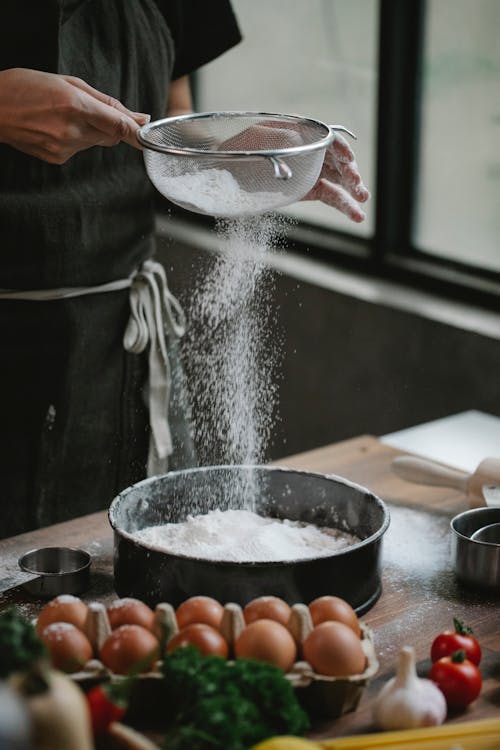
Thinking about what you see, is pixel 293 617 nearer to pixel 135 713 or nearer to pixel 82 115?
pixel 135 713

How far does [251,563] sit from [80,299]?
2.66ft

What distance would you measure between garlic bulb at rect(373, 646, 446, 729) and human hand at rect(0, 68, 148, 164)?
0.82 meters

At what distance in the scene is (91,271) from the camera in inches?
76.8

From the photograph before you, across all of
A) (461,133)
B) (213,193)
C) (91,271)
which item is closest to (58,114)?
(213,193)

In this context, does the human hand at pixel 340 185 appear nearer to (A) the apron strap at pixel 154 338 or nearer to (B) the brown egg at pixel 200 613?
(A) the apron strap at pixel 154 338

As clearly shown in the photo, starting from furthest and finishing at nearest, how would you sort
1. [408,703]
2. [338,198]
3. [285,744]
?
[338,198] → [408,703] → [285,744]

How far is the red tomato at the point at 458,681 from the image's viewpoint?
1194 mm

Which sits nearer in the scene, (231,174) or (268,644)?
(268,644)

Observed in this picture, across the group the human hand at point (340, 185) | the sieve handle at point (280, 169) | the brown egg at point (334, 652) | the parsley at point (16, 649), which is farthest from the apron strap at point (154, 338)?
the parsley at point (16, 649)

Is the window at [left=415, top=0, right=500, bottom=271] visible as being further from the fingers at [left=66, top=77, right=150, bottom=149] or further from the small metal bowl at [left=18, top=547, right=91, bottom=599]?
the small metal bowl at [left=18, top=547, right=91, bottom=599]

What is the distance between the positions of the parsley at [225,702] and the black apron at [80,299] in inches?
37.6

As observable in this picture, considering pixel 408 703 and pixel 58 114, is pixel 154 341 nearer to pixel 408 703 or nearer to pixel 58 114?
pixel 58 114

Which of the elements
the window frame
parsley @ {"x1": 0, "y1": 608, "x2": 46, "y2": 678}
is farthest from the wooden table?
the window frame

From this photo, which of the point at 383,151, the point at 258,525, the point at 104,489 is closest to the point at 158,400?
the point at 104,489
